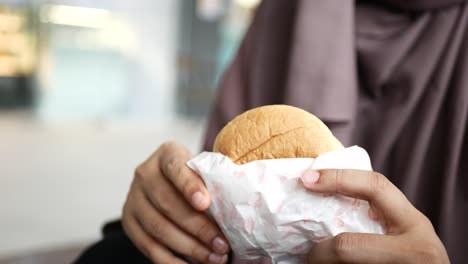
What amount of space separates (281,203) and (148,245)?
237 millimetres

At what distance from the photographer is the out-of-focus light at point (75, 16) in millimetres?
2354

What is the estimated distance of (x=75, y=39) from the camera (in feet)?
8.04

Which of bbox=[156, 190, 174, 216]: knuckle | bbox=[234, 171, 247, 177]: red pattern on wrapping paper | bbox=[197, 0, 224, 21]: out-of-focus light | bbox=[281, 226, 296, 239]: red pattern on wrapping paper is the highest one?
bbox=[197, 0, 224, 21]: out-of-focus light

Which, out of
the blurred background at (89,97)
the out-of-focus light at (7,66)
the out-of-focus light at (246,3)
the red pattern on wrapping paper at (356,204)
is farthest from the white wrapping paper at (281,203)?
the out-of-focus light at (246,3)

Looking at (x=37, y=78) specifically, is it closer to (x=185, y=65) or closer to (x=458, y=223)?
(x=185, y=65)

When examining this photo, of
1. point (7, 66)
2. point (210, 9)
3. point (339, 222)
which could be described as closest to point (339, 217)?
point (339, 222)

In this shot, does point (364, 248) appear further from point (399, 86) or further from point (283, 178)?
point (399, 86)

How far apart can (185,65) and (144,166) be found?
2209 mm

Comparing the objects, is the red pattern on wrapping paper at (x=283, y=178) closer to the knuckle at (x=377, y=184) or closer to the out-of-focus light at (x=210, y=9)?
the knuckle at (x=377, y=184)

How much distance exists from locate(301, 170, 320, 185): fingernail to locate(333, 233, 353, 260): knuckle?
6 cm

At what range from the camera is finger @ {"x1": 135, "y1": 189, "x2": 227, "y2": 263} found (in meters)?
0.52

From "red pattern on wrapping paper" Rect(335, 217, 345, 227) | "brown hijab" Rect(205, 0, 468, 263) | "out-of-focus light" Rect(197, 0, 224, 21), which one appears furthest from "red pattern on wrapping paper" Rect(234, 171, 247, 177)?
"out-of-focus light" Rect(197, 0, 224, 21)

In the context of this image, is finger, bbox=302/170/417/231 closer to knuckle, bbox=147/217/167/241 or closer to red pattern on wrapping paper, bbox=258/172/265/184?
red pattern on wrapping paper, bbox=258/172/265/184

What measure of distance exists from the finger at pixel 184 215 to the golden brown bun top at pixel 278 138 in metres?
0.10
